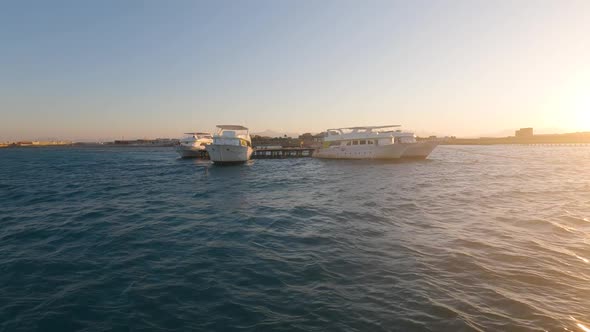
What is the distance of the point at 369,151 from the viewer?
159 ft

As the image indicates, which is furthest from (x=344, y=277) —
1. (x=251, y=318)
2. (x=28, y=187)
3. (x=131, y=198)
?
(x=28, y=187)

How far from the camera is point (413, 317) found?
5438 mm

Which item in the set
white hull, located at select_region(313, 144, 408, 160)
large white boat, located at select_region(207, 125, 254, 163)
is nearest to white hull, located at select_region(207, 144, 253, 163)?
Answer: large white boat, located at select_region(207, 125, 254, 163)

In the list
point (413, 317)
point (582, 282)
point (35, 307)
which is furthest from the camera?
point (582, 282)

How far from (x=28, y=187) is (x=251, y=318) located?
28.7 meters

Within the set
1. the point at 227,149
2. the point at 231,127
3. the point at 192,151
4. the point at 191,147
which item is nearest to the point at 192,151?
the point at 192,151

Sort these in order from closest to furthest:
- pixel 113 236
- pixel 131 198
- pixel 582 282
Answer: pixel 582 282
pixel 113 236
pixel 131 198

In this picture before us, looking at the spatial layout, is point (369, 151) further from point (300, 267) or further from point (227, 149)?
point (300, 267)

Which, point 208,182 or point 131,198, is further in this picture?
point 208,182

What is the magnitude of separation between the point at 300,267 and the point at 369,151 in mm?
42631

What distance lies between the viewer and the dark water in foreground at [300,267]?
217 inches

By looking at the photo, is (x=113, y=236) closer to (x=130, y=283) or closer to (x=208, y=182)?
(x=130, y=283)

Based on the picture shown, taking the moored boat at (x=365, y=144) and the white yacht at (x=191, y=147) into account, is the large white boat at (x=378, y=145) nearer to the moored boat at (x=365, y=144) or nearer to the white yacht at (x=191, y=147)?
the moored boat at (x=365, y=144)

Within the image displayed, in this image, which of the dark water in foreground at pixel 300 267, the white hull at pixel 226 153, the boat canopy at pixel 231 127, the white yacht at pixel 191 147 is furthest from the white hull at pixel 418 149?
the white yacht at pixel 191 147
